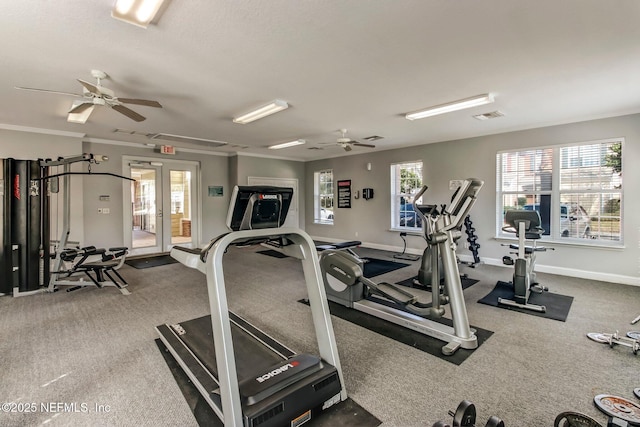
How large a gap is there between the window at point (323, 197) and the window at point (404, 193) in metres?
2.14

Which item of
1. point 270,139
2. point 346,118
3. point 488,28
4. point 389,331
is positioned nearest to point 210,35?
point 488,28

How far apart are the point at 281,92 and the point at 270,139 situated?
111 inches

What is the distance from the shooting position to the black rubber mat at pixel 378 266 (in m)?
5.16

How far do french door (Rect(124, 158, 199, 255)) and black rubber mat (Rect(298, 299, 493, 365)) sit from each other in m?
5.28

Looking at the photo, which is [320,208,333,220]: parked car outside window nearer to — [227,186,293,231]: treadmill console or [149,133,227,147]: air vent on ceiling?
[149,133,227,147]: air vent on ceiling

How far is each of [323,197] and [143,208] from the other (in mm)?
4791

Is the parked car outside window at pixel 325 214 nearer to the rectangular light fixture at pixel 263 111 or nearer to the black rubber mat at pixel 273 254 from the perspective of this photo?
the black rubber mat at pixel 273 254

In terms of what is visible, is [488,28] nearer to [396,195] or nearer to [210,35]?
[210,35]

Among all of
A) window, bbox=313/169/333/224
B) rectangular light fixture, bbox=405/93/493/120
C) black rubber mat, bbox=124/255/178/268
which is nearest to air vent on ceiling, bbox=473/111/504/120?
rectangular light fixture, bbox=405/93/493/120

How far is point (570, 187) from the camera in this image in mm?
4914

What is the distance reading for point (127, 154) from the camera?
643 cm

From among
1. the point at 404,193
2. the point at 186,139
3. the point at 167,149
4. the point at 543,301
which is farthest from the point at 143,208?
the point at 543,301

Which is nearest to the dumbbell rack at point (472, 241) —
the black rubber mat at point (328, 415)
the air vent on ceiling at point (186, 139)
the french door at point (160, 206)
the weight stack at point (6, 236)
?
the black rubber mat at point (328, 415)

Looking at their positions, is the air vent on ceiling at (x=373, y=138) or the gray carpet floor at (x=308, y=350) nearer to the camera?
the gray carpet floor at (x=308, y=350)
